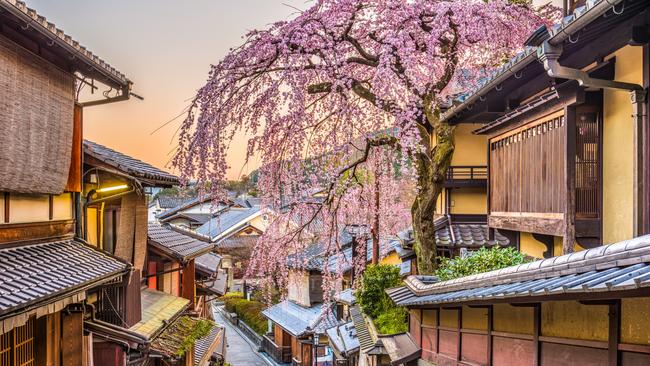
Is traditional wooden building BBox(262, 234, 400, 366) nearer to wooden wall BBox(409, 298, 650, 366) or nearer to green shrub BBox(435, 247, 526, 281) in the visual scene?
green shrub BBox(435, 247, 526, 281)

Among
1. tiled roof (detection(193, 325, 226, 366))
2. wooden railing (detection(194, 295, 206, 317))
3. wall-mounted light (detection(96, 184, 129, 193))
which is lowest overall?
tiled roof (detection(193, 325, 226, 366))

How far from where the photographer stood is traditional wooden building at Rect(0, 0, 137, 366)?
6316mm

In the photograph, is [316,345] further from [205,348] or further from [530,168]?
[530,168]

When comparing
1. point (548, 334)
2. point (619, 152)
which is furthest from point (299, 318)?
point (619, 152)

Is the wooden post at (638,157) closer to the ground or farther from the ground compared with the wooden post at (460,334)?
farther from the ground

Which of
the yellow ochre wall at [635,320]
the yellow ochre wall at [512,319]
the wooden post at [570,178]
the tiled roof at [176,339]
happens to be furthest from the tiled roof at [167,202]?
the yellow ochre wall at [635,320]

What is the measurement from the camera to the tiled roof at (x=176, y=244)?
49.2ft

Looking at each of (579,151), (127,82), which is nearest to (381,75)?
(579,151)

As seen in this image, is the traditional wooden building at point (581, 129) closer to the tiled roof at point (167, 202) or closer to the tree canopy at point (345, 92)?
the tree canopy at point (345, 92)

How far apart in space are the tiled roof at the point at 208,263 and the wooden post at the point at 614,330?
18215mm

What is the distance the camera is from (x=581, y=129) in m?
6.49

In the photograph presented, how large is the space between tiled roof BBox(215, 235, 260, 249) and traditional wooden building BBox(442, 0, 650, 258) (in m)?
34.4

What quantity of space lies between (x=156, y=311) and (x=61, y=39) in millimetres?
8136

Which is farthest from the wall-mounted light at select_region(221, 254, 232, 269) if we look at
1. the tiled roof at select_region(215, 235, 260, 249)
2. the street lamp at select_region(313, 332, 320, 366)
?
the street lamp at select_region(313, 332, 320, 366)
